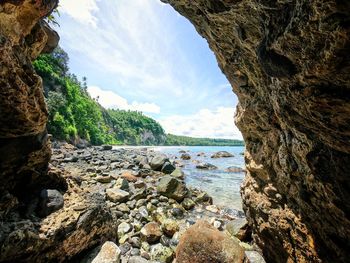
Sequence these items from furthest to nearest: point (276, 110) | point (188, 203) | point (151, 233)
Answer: point (188, 203) < point (151, 233) < point (276, 110)

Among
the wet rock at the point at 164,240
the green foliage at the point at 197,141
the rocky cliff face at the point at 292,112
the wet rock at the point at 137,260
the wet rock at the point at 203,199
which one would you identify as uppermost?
the rocky cliff face at the point at 292,112

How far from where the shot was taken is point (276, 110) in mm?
3336

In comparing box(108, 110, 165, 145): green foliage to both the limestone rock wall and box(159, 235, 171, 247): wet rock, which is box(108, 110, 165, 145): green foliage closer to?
box(159, 235, 171, 247): wet rock

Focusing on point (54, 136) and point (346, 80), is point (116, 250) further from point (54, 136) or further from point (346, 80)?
point (54, 136)

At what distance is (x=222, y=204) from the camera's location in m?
10.9

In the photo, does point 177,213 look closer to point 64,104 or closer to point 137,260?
point 137,260

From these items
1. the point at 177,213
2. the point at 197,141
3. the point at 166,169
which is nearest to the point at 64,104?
the point at 166,169

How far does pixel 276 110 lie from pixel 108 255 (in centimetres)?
423

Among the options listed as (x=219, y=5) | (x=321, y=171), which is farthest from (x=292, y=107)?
(x=219, y=5)

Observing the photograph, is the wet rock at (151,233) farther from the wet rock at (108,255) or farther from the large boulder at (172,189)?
the large boulder at (172,189)

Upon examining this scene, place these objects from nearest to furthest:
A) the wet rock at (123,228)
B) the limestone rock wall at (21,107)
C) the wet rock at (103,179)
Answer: the limestone rock wall at (21,107) < the wet rock at (123,228) < the wet rock at (103,179)

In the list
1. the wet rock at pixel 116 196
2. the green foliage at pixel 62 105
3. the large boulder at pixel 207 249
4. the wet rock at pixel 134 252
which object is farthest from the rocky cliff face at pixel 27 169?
the green foliage at pixel 62 105

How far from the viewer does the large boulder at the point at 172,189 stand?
9.80 meters

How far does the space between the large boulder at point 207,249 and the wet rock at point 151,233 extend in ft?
5.01
